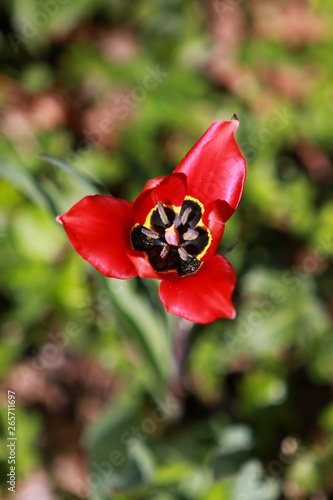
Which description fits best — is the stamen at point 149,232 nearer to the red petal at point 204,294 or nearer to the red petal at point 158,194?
the red petal at point 158,194

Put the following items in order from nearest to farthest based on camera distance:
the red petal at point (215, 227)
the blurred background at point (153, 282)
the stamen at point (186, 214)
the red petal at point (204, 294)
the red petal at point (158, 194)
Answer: the red petal at point (204, 294), the red petal at point (215, 227), the red petal at point (158, 194), the stamen at point (186, 214), the blurred background at point (153, 282)

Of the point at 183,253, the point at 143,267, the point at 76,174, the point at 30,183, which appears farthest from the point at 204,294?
the point at 30,183

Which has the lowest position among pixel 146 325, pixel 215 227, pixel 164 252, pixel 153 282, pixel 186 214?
pixel 146 325

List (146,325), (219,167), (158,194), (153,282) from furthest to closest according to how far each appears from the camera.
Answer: (146,325)
(153,282)
(158,194)
(219,167)

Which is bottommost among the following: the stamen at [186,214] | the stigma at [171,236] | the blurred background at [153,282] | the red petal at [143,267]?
the blurred background at [153,282]

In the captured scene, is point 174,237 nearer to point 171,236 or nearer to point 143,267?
point 171,236

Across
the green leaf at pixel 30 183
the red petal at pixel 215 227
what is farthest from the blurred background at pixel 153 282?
the red petal at pixel 215 227

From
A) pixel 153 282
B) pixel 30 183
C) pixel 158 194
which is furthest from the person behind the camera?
pixel 153 282

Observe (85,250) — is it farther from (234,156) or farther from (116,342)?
(116,342)

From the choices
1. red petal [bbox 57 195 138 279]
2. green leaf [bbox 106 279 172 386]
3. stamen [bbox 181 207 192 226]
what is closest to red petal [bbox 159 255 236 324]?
red petal [bbox 57 195 138 279]
